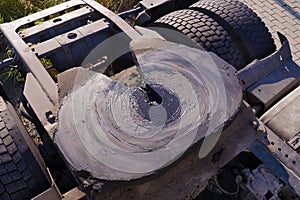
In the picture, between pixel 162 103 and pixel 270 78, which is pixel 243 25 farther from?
pixel 162 103

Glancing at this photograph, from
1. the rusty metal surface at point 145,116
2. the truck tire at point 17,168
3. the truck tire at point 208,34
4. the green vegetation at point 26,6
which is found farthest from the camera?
the green vegetation at point 26,6

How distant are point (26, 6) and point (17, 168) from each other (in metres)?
3.30

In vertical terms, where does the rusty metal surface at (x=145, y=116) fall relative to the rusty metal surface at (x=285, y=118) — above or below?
above

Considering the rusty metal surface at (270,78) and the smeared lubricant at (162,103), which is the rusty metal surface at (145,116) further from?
the rusty metal surface at (270,78)

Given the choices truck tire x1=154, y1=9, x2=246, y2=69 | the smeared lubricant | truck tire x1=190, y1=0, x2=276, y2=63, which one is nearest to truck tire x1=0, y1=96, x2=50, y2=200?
the smeared lubricant

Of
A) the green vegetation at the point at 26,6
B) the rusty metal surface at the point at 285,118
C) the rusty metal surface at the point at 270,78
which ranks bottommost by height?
the rusty metal surface at the point at 285,118

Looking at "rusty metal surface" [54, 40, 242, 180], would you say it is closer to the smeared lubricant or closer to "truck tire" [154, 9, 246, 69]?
the smeared lubricant

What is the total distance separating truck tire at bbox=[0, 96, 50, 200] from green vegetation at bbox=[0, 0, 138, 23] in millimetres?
3002

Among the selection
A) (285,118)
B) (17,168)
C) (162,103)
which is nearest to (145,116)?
(162,103)

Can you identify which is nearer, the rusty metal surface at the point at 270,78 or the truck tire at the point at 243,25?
the rusty metal surface at the point at 270,78

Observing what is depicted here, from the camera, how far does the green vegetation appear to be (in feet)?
16.5

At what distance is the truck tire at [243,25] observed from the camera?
3.04 meters

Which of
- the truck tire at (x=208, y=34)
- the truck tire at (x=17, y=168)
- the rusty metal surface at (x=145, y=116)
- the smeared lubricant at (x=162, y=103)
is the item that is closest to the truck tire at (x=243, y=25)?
the truck tire at (x=208, y=34)

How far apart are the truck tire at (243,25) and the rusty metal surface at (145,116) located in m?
0.60
